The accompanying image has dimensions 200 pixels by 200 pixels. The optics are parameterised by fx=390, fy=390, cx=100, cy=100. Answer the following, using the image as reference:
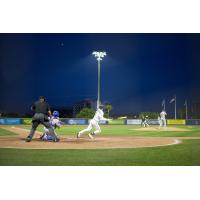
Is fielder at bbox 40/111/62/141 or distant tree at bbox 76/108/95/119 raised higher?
distant tree at bbox 76/108/95/119

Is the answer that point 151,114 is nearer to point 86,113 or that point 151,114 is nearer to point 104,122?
point 104,122

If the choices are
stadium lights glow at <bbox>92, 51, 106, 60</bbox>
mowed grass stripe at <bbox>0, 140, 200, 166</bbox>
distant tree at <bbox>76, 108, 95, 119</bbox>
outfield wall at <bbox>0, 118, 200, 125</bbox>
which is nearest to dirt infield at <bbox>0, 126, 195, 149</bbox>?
outfield wall at <bbox>0, 118, 200, 125</bbox>

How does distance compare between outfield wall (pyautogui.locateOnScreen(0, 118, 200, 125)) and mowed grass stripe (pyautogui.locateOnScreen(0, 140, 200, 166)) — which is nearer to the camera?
mowed grass stripe (pyautogui.locateOnScreen(0, 140, 200, 166))

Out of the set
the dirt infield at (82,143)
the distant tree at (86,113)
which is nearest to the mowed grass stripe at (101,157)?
the dirt infield at (82,143)

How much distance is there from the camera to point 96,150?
802cm

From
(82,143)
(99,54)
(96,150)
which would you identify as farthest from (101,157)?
(99,54)

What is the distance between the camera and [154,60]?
29.4ft

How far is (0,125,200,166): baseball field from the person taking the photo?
7.57 meters

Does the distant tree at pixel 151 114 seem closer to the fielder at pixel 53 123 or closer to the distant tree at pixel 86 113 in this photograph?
the distant tree at pixel 86 113

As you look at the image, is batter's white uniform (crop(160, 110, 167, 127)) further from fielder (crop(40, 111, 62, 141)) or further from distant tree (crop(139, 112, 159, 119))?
fielder (crop(40, 111, 62, 141))

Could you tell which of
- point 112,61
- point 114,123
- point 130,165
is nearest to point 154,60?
point 112,61
